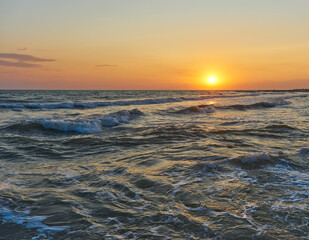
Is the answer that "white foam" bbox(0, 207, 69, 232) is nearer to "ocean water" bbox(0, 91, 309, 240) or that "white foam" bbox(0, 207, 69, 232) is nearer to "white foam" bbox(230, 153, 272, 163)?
"ocean water" bbox(0, 91, 309, 240)

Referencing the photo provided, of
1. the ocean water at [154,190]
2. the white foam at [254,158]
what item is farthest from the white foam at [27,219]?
the white foam at [254,158]

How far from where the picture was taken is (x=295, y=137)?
9812mm

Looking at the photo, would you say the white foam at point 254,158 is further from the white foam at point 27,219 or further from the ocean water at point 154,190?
the white foam at point 27,219

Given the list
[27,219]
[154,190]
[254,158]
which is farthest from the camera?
[254,158]

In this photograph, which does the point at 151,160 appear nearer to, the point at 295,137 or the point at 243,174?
the point at 243,174

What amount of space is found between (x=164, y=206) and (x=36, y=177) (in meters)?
2.91

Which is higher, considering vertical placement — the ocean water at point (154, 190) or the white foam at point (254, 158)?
the white foam at point (254, 158)

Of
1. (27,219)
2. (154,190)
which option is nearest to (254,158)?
(154,190)

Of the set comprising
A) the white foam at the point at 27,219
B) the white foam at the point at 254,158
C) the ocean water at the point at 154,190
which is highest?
the white foam at the point at 254,158

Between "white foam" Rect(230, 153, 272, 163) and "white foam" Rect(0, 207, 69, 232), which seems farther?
"white foam" Rect(230, 153, 272, 163)

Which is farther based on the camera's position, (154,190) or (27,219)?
(154,190)

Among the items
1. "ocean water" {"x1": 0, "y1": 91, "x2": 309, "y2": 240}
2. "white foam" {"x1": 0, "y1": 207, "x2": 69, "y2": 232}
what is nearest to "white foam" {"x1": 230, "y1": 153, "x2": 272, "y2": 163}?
"ocean water" {"x1": 0, "y1": 91, "x2": 309, "y2": 240}

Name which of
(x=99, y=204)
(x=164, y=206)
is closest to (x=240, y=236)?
(x=164, y=206)

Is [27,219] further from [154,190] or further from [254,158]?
[254,158]
